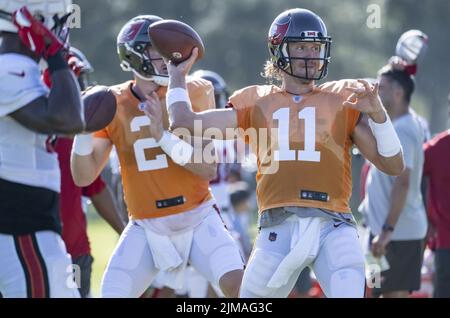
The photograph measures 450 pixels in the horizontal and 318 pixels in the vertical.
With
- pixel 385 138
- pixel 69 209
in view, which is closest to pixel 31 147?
pixel 385 138

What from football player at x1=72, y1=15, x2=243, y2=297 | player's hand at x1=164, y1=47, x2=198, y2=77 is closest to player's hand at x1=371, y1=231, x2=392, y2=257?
football player at x1=72, y1=15, x2=243, y2=297

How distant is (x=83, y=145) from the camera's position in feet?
20.0

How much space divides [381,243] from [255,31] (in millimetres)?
27941

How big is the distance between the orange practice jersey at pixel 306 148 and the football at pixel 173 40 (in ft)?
1.35

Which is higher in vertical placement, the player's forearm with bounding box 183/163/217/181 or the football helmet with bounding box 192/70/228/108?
the player's forearm with bounding box 183/163/217/181

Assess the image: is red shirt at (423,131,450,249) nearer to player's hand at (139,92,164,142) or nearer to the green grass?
player's hand at (139,92,164,142)

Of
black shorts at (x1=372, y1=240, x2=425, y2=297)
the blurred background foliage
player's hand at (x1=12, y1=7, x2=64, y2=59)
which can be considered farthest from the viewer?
the blurred background foliage

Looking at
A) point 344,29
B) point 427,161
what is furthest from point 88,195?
point 344,29

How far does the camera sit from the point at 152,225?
619 centimetres

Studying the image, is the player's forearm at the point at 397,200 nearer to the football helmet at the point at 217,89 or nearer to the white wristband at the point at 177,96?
the football helmet at the point at 217,89

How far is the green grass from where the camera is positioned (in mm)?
12978

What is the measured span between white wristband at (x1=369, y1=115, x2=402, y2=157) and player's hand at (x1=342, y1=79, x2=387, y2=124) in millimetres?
31

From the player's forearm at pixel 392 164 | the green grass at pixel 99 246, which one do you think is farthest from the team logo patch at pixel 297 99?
the green grass at pixel 99 246

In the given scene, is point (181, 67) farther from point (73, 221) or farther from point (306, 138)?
point (73, 221)
